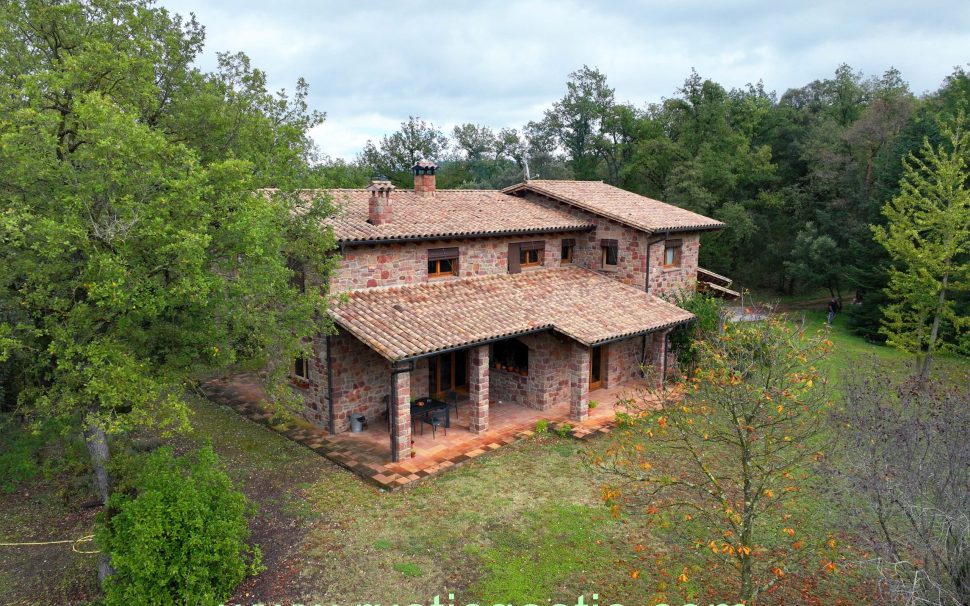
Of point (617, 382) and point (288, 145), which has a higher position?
point (288, 145)

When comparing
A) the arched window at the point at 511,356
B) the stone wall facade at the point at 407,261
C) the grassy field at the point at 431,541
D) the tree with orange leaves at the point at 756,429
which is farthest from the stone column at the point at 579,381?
the tree with orange leaves at the point at 756,429

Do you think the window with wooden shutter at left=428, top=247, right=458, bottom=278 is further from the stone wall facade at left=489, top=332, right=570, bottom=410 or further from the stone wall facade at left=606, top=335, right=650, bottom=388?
the stone wall facade at left=606, top=335, right=650, bottom=388

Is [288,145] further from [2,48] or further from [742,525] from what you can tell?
[742,525]

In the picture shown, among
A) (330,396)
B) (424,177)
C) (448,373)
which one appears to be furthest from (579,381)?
(424,177)

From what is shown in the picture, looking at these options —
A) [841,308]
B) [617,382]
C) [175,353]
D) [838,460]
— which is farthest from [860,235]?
[175,353]

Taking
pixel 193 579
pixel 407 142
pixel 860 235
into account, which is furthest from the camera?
pixel 407 142

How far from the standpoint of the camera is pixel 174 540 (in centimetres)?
843

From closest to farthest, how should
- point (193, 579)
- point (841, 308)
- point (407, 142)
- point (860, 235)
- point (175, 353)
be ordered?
point (193, 579) < point (175, 353) < point (860, 235) < point (841, 308) < point (407, 142)

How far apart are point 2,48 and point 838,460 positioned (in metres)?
15.7

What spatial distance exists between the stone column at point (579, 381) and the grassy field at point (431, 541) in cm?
236

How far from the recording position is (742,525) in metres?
7.38

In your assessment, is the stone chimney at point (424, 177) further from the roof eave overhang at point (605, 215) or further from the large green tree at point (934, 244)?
the large green tree at point (934, 244)

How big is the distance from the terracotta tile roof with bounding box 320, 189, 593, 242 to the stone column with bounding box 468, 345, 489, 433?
351 centimetres

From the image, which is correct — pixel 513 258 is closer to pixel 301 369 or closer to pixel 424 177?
pixel 424 177
